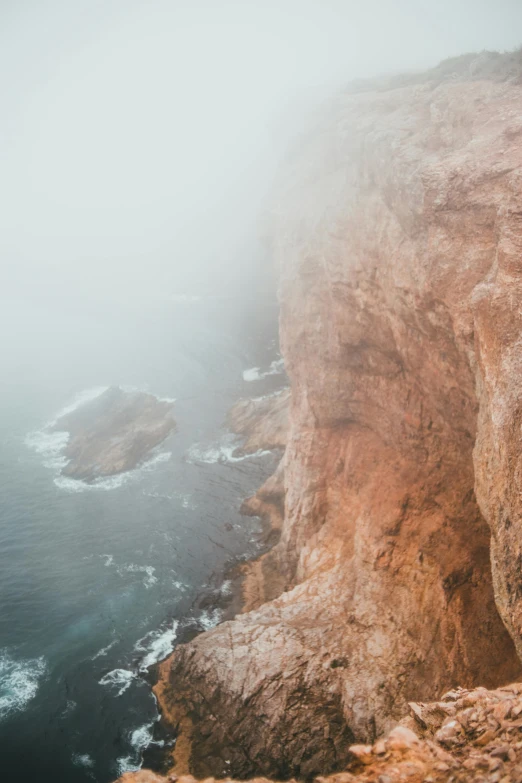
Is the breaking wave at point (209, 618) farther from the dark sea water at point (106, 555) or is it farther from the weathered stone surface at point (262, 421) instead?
the weathered stone surface at point (262, 421)

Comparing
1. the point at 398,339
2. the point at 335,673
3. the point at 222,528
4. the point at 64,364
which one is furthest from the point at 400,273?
the point at 64,364

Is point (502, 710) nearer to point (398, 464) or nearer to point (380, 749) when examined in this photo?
point (380, 749)

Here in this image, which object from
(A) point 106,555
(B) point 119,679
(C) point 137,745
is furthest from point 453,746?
(A) point 106,555

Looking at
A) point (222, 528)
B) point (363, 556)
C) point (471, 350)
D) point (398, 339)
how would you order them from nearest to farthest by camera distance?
point (471, 350)
point (398, 339)
point (363, 556)
point (222, 528)

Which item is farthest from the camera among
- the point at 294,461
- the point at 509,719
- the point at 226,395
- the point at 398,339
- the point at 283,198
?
the point at 226,395

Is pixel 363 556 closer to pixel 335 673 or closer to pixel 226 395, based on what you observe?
pixel 335 673

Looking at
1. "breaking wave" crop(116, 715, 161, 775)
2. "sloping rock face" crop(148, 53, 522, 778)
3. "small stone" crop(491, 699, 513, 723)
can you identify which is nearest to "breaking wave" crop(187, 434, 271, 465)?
"sloping rock face" crop(148, 53, 522, 778)

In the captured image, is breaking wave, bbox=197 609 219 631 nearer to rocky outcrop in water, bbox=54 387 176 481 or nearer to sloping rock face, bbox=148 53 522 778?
sloping rock face, bbox=148 53 522 778
